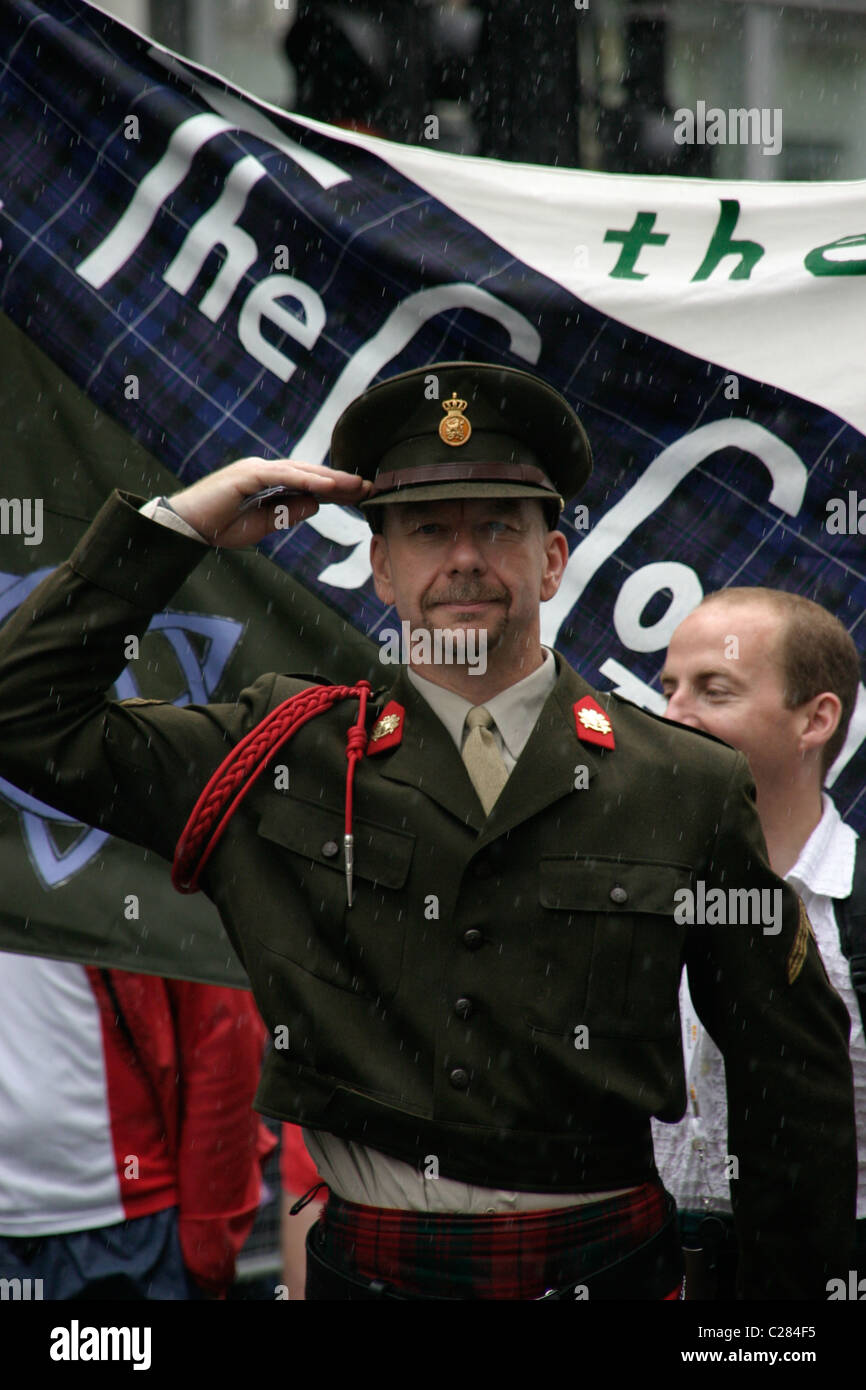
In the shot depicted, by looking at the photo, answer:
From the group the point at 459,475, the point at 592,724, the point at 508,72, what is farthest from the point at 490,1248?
the point at 508,72

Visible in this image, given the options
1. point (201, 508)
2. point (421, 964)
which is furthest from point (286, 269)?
point (421, 964)

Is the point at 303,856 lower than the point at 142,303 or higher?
lower

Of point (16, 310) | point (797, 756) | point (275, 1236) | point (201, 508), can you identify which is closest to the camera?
point (201, 508)

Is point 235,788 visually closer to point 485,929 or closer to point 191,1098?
point 485,929

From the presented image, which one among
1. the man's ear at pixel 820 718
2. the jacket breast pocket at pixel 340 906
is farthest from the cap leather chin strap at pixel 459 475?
the man's ear at pixel 820 718

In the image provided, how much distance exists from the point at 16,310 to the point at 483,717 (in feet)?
5.14

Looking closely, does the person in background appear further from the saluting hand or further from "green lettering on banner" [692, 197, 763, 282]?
"green lettering on banner" [692, 197, 763, 282]

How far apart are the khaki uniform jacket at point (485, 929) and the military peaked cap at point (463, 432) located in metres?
0.33

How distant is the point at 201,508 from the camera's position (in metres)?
2.64

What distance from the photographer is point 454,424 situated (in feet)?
8.88

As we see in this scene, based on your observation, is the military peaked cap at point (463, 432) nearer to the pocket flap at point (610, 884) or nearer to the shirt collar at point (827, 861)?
the pocket flap at point (610, 884)

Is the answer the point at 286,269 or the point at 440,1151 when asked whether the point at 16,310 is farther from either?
the point at 440,1151

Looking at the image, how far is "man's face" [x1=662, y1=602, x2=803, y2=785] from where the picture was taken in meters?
3.28

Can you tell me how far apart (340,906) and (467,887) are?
0.66 feet
